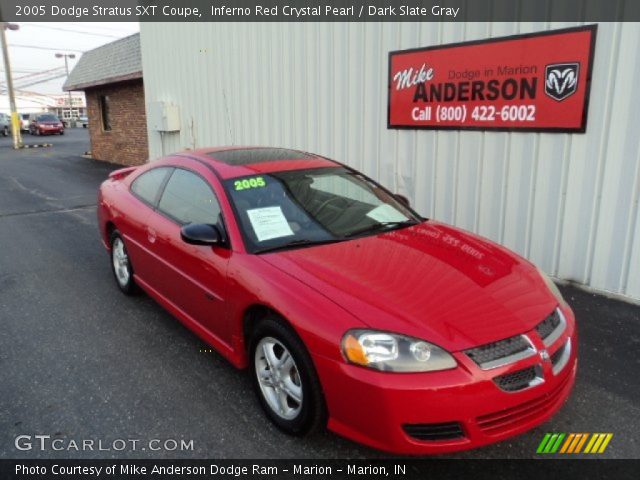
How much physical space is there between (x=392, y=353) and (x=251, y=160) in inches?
85.8

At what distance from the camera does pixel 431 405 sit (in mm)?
2256

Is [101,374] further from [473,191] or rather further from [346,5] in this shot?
[346,5]

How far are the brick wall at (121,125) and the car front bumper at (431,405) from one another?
14.3m

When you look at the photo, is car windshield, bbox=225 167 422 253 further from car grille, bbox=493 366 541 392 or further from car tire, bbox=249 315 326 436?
car grille, bbox=493 366 541 392


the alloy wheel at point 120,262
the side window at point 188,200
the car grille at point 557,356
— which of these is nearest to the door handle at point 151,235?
the side window at point 188,200

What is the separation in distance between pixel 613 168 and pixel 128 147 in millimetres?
14992

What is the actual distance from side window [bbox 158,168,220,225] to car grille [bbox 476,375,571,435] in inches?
80.5

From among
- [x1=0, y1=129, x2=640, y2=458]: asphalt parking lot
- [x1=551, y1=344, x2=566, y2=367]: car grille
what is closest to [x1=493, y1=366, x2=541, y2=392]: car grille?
[x1=551, y1=344, x2=566, y2=367]: car grille

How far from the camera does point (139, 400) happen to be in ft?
10.7

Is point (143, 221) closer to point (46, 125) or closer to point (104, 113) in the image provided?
point (104, 113)

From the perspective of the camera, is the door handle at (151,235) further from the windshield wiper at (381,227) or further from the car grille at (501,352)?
the car grille at (501,352)

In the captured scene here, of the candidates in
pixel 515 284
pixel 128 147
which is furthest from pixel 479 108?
pixel 128 147

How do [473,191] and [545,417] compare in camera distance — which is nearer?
[545,417]

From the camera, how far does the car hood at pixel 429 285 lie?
2.44 metres
